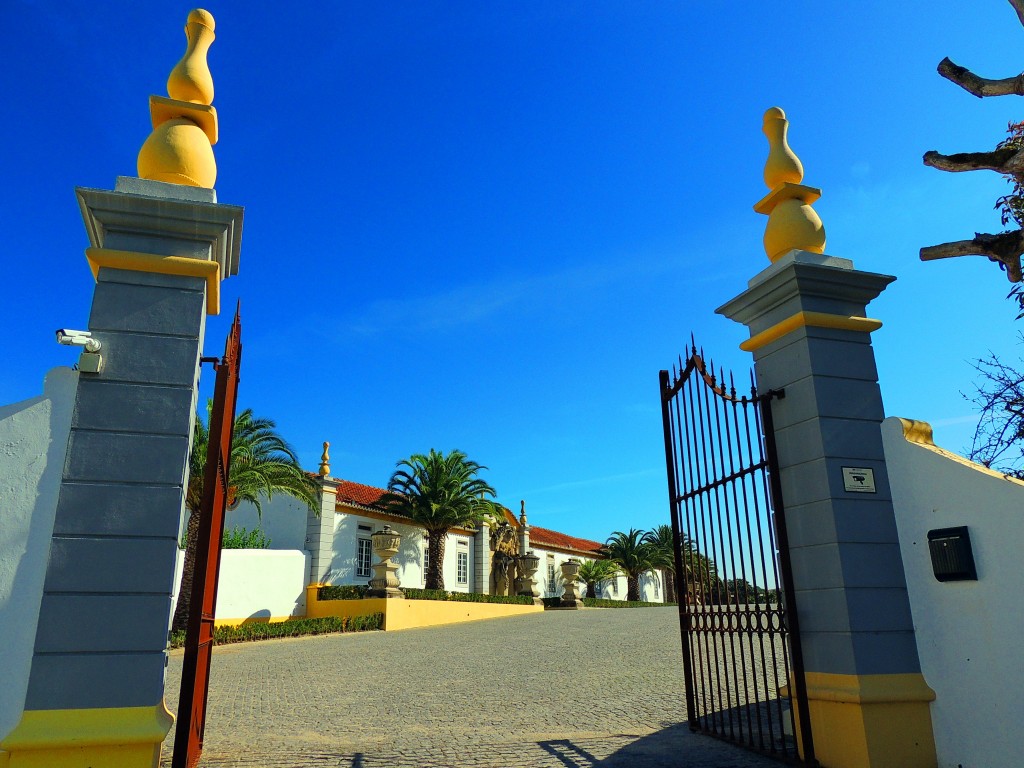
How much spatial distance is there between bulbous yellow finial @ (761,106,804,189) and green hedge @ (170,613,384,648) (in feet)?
53.9

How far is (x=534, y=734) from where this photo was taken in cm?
665

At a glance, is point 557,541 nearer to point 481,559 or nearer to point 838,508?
point 481,559

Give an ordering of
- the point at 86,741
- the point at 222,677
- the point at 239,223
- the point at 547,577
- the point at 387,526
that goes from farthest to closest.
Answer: the point at 547,577 → the point at 387,526 → the point at 222,677 → the point at 239,223 → the point at 86,741

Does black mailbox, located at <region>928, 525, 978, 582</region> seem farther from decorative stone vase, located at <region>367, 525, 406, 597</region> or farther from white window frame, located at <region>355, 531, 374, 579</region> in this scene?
white window frame, located at <region>355, 531, 374, 579</region>

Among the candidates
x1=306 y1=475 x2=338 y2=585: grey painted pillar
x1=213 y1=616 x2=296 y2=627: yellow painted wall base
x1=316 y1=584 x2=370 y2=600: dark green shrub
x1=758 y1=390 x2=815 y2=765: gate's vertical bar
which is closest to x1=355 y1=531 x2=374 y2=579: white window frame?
x1=306 y1=475 x2=338 y2=585: grey painted pillar

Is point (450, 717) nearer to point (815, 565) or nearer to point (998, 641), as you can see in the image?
point (815, 565)

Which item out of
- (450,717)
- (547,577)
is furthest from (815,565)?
(547,577)

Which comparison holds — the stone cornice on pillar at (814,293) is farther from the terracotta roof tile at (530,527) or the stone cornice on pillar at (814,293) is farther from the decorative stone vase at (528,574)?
the decorative stone vase at (528,574)

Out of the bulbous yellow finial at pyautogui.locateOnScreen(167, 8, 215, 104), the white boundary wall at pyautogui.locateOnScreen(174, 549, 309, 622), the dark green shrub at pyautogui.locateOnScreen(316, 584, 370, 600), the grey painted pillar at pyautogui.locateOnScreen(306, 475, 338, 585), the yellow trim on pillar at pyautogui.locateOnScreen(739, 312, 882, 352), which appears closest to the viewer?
the bulbous yellow finial at pyautogui.locateOnScreen(167, 8, 215, 104)

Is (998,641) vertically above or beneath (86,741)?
above

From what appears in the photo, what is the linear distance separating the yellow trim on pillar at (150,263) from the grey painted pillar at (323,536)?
21.3m

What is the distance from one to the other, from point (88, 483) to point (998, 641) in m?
5.59

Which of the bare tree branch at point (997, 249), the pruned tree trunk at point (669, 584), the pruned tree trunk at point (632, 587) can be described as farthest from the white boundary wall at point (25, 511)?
the pruned tree trunk at point (669, 584)

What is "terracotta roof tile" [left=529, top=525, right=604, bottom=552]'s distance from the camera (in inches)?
1528
